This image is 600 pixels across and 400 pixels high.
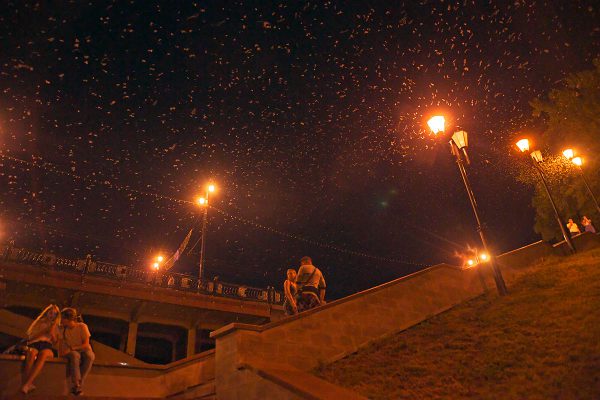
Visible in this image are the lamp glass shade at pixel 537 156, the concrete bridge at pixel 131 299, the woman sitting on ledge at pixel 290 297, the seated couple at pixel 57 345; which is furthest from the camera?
the concrete bridge at pixel 131 299

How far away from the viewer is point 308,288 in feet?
30.2

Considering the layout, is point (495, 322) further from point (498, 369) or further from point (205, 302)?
point (205, 302)

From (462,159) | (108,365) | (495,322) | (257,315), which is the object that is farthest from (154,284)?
(495,322)

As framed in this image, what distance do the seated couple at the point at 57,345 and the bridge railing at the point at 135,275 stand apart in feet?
43.6

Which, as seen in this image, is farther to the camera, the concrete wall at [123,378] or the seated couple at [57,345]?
the concrete wall at [123,378]

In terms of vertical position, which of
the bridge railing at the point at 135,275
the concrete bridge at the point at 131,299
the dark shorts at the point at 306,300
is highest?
the bridge railing at the point at 135,275

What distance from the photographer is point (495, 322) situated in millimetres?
8086

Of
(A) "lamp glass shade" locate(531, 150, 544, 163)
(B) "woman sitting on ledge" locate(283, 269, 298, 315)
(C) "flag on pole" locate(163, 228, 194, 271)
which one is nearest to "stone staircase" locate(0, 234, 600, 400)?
(B) "woman sitting on ledge" locate(283, 269, 298, 315)

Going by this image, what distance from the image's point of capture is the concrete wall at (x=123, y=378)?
245 inches

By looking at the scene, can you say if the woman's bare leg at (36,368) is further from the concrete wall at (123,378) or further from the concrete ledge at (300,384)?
the concrete ledge at (300,384)

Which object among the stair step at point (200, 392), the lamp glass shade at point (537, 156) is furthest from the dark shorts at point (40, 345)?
the lamp glass shade at point (537, 156)

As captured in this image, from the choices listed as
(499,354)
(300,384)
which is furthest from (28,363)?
(499,354)

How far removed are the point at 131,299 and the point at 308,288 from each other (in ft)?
44.5

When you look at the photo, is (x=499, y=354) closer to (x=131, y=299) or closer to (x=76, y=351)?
(x=76, y=351)
